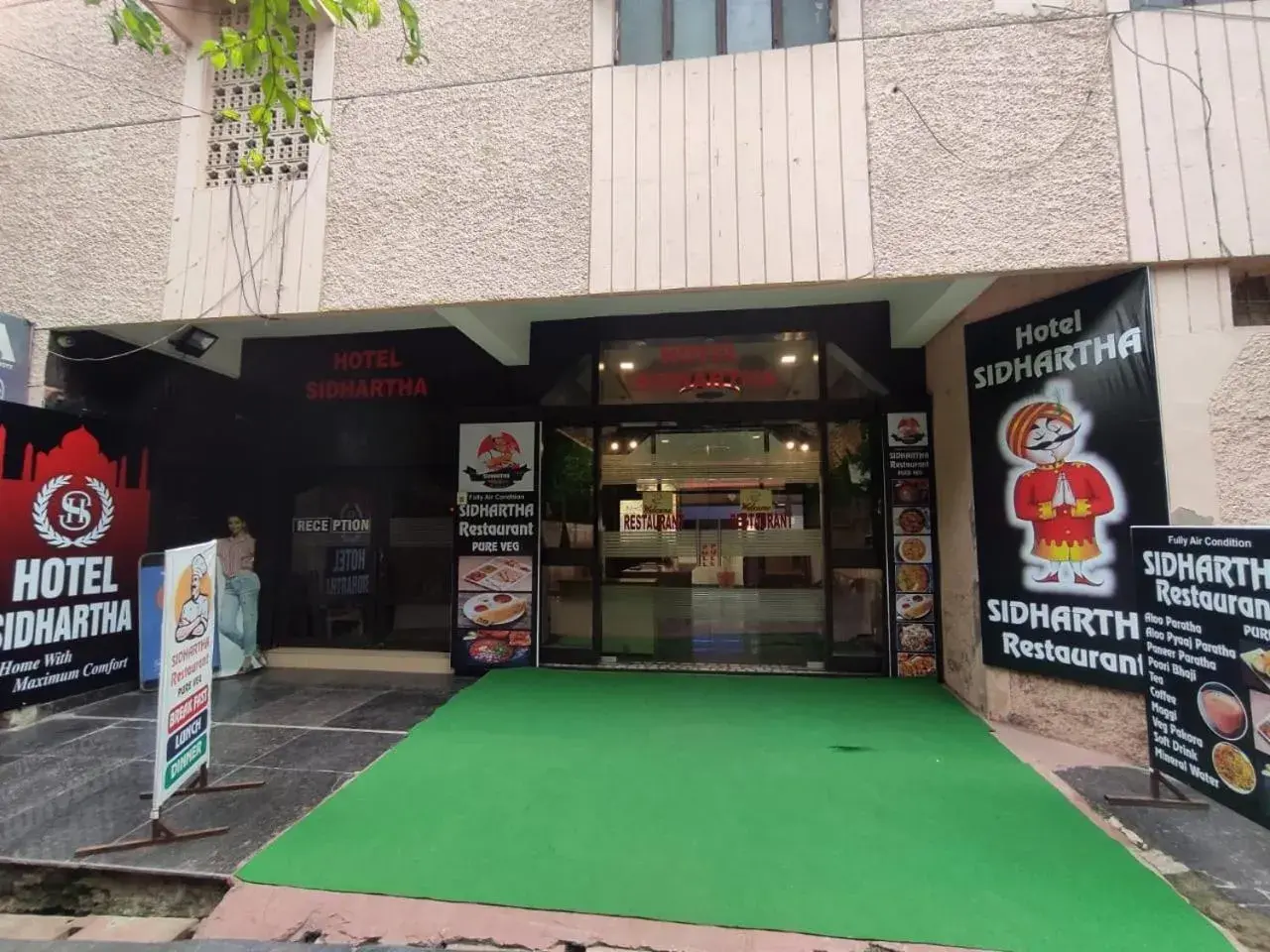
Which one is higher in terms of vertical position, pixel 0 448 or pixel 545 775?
pixel 0 448

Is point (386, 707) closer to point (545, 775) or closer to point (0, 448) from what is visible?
point (545, 775)

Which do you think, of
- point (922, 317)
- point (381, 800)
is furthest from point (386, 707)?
point (922, 317)

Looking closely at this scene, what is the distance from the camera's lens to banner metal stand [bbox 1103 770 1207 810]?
3.37 m

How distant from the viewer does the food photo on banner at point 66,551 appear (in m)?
4.88

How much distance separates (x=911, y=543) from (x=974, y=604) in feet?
3.27

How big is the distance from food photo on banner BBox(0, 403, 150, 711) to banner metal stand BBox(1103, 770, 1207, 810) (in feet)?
25.0

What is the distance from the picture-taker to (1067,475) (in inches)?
171

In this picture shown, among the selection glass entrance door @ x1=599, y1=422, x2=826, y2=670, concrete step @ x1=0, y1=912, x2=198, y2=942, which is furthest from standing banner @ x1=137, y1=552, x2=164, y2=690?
glass entrance door @ x1=599, y1=422, x2=826, y2=670

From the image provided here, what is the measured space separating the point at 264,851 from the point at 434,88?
5.35m

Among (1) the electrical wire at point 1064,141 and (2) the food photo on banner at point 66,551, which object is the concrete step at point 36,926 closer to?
(2) the food photo on banner at point 66,551

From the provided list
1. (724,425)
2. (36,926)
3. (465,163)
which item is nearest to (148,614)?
(36,926)

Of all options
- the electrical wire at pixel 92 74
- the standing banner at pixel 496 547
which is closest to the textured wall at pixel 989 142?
the standing banner at pixel 496 547

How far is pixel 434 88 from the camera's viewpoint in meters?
5.02

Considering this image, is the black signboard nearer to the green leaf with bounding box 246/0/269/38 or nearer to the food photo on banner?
the green leaf with bounding box 246/0/269/38
